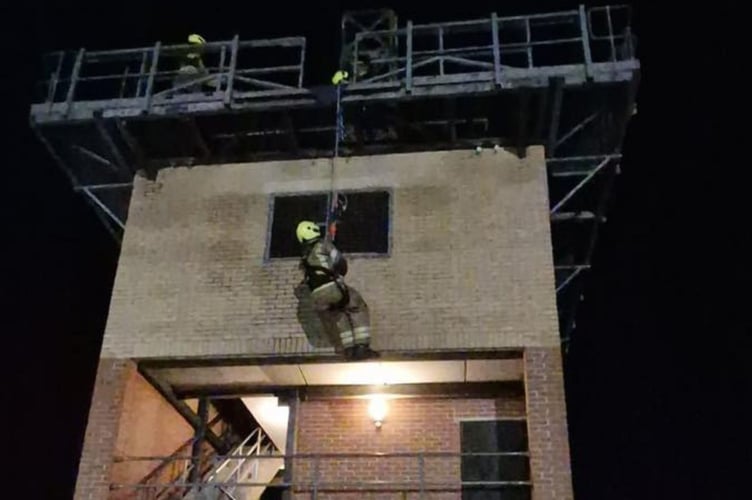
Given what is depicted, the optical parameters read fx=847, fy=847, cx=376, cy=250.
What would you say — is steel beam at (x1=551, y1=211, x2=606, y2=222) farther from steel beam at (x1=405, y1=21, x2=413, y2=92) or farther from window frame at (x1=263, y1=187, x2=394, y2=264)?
steel beam at (x1=405, y1=21, x2=413, y2=92)

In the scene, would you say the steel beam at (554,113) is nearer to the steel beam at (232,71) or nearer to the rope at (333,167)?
the rope at (333,167)

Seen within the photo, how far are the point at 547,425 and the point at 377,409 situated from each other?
3.03 meters

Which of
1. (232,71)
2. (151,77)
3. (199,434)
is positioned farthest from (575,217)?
(151,77)

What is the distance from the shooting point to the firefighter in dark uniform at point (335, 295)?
1037cm

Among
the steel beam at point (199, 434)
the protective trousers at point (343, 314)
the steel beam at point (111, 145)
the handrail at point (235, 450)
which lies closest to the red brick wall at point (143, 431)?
the steel beam at point (199, 434)

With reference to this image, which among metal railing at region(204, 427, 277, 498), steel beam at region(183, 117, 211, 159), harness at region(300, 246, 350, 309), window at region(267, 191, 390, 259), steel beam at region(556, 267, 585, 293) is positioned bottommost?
metal railing at region(204, 427, 277, 498)

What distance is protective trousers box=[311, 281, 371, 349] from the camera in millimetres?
10383

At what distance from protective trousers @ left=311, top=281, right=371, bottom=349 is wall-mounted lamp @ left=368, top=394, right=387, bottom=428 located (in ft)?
6.22

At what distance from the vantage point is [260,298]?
1140 centimetres

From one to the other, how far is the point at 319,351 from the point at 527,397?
2.67 m

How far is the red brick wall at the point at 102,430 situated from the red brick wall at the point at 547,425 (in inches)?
205

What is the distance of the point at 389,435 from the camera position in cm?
1217

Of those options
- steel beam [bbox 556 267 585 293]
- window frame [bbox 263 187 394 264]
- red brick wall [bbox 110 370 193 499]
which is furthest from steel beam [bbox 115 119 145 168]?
steel beam [bbox 556 267 585 293]

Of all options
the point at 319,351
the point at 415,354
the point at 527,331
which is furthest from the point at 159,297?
the point at 527,331
